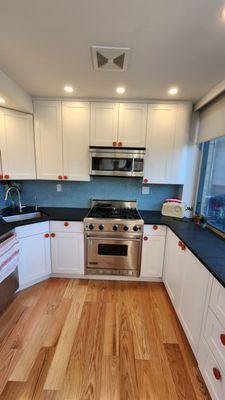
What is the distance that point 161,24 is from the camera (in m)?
1.10

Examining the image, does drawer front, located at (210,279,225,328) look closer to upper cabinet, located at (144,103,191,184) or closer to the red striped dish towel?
upper cabinet, located at (144,103,191,184)

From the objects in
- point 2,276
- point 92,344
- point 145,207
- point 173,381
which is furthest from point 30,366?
point 145,207

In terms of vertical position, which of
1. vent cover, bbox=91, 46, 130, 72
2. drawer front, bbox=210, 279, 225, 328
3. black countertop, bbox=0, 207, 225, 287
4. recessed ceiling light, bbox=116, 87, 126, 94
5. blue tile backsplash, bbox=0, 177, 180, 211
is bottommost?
drawer front, bbox=210, 279, 225, 328

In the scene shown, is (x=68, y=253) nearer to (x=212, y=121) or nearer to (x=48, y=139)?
(x=48, y=139)

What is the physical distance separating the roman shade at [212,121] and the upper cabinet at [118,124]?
0.73 metres

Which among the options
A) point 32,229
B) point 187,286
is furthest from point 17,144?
point 187,286

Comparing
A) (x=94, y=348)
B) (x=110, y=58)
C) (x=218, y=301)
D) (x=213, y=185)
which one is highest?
(x=110, y=58)

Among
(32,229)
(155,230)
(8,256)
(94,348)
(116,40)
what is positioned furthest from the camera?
(155,230)

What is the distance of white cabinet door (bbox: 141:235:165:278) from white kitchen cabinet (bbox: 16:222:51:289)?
128cm

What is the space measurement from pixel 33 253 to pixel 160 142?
2.20 meters

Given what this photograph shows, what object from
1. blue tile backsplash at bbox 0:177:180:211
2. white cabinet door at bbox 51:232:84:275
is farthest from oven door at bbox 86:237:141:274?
blue tile backsplash at bbox 0:177:180:211

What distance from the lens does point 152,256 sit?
2348 mm

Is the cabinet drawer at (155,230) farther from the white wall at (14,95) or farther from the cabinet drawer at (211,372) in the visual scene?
the white wall at (14,95)

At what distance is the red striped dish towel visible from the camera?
67.6 inches
